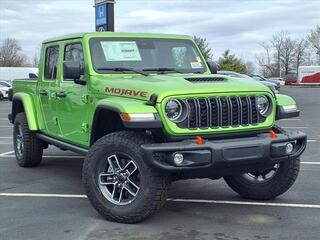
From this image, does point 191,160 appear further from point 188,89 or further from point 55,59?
point 55,59

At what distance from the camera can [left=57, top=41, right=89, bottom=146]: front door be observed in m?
6.34

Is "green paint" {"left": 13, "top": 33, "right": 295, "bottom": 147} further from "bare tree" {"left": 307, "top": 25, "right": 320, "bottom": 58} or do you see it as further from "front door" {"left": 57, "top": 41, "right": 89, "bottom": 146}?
"bare tree" {"left": 307, "top": 25, "right": 320, "bottom": 58}

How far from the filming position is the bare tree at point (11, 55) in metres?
90.1

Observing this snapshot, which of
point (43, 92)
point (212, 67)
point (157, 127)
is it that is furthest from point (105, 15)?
point (157, 127)

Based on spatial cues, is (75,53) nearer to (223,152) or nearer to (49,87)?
(49,87)

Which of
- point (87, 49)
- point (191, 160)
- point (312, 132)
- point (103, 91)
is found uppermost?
point (87, 49)

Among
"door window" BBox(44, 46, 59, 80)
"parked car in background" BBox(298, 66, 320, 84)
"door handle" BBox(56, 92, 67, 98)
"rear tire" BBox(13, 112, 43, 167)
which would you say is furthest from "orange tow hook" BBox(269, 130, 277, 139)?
"parked car in background" BBox(298, 66, 320, 84)

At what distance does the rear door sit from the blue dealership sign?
6528 mm

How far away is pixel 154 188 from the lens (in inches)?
200

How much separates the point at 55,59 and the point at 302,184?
385cm

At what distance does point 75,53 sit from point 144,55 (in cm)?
91

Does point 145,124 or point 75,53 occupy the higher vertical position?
point 75,53

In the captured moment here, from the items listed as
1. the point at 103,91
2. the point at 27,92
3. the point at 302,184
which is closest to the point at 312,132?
the point at 302,184

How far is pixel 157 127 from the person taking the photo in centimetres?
507
